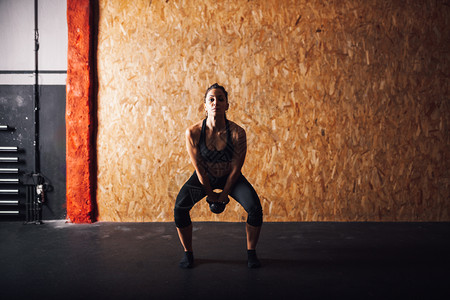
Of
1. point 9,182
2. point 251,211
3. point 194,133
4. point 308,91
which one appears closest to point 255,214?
point 251,211

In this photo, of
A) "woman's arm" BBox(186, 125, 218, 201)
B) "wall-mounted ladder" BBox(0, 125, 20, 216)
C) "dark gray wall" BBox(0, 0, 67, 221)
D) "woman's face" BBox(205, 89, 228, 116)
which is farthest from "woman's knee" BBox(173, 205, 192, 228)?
"wall-mounted ladder" BBox(0, 125, 20, 216)

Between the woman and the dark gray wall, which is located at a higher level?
the dark gray wall

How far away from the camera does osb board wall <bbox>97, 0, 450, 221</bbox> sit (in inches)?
150

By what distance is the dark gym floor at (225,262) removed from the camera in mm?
2127

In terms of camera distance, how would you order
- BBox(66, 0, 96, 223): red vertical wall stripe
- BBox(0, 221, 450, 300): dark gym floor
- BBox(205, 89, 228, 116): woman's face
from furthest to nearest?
BBox(66, 0, 96, 223): red vertical wall stripe
BBox(205, 89, 228, 116): woman's face
BBox(0, 221, 450, 300): dark gym floor

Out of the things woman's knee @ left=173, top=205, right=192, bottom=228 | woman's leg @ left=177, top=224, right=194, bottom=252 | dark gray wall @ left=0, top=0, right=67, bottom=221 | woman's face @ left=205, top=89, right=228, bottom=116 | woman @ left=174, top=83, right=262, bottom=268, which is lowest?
woman's leg @ left=177, top=224, right=194, bottom=252

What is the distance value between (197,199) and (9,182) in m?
2.73

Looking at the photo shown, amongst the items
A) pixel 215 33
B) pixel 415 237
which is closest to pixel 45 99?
pixel 215 33

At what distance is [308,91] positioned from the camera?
3.86 meters

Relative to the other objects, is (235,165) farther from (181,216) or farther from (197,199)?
(181,216)

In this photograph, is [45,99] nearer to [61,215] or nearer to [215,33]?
[61,215]

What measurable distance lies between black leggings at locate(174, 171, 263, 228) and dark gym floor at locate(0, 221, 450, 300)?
39 cm

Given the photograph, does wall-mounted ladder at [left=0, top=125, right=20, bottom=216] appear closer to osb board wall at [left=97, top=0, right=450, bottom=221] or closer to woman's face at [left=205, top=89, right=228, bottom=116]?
osb board wall at [left=97, top=0, right=450, bottom=221]

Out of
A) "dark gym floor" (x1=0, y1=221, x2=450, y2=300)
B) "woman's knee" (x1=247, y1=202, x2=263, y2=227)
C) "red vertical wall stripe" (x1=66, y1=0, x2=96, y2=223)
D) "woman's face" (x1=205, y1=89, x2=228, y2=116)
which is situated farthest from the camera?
"red vertical wall stripe" (x1=66, y1=0, x2=96, y2=223)
